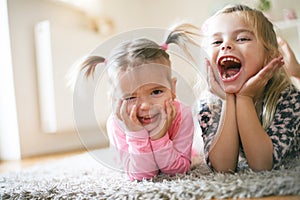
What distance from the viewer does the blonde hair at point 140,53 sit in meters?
0.57

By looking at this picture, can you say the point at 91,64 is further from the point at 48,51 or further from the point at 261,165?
the point at 48,51

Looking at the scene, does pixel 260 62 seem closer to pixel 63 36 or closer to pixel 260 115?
pixel 260 115

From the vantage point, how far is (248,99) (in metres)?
0.58

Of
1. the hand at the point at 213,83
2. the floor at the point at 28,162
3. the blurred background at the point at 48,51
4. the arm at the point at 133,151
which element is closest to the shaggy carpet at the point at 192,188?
the arm at the point at 133,151

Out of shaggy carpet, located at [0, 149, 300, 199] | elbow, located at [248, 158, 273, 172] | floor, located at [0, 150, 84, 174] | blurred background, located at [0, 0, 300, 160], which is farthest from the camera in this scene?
blurred background, located at [0, 0, 300, 160]

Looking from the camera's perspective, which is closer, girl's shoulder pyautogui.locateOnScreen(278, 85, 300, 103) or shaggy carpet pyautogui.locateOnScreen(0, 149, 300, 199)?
shaggy carpet pyautogui.locateOnScreen(0, 149, 300, 199)

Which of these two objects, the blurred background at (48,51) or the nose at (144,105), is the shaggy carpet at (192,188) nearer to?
the nose at (144,105)

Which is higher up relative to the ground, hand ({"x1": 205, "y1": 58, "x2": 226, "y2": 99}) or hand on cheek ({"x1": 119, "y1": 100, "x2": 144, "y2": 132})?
hand ({"x1": 205, "y1": 58, "x2": 226, "y2": 99})

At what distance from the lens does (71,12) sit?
59.2 inches

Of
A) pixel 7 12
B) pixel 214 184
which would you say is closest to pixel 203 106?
pixel 214 184

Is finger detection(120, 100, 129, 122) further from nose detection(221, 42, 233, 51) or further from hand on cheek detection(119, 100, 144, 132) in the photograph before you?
nose detection(221, 42, 233, 51)

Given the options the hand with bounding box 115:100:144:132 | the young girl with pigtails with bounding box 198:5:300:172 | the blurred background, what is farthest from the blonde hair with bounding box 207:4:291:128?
the blurred background

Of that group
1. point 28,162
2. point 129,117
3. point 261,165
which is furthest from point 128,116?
point 28,162

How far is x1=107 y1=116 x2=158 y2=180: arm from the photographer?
0.60 metres
